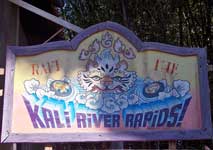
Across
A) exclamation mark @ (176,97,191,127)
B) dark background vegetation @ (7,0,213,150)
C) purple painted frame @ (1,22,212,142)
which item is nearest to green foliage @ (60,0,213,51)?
dark background vegetation @ (7,0,213,150)

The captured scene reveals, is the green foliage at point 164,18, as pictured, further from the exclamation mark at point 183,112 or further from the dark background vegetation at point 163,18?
the exclamation mark at point 183,112

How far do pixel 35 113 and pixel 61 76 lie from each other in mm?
384

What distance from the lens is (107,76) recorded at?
12.1ft

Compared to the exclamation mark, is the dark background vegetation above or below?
above

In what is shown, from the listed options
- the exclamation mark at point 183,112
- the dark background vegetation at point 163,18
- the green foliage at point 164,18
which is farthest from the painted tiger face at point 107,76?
the green foliage at point 164,18

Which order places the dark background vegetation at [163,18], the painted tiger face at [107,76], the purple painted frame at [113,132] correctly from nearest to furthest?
the purple painted frame at [113,132], the painted tiger face at [107,76], the dark background vegetation at [163,18]

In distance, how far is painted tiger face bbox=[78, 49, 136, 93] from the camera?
3.66 m

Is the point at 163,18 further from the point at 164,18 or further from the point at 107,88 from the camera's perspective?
the point at 107,88

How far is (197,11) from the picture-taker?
9312mm

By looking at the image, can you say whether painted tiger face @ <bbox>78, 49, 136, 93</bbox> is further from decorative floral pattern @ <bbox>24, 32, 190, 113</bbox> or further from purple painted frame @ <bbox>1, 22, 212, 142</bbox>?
purple painted frame @ <bbox>1, 22, 212, 142</bbox>

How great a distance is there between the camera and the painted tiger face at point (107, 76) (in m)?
3.66

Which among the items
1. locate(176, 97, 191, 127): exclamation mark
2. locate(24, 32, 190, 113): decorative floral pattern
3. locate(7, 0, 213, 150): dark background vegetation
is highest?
locate(7, 0, 213, 150): dark background vegetation

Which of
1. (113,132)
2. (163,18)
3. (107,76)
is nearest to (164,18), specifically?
(163,18)

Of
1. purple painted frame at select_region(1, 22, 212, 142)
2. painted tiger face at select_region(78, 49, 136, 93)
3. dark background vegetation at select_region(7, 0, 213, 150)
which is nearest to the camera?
purple painted frame at select_region(1, 22, 212, 142)
